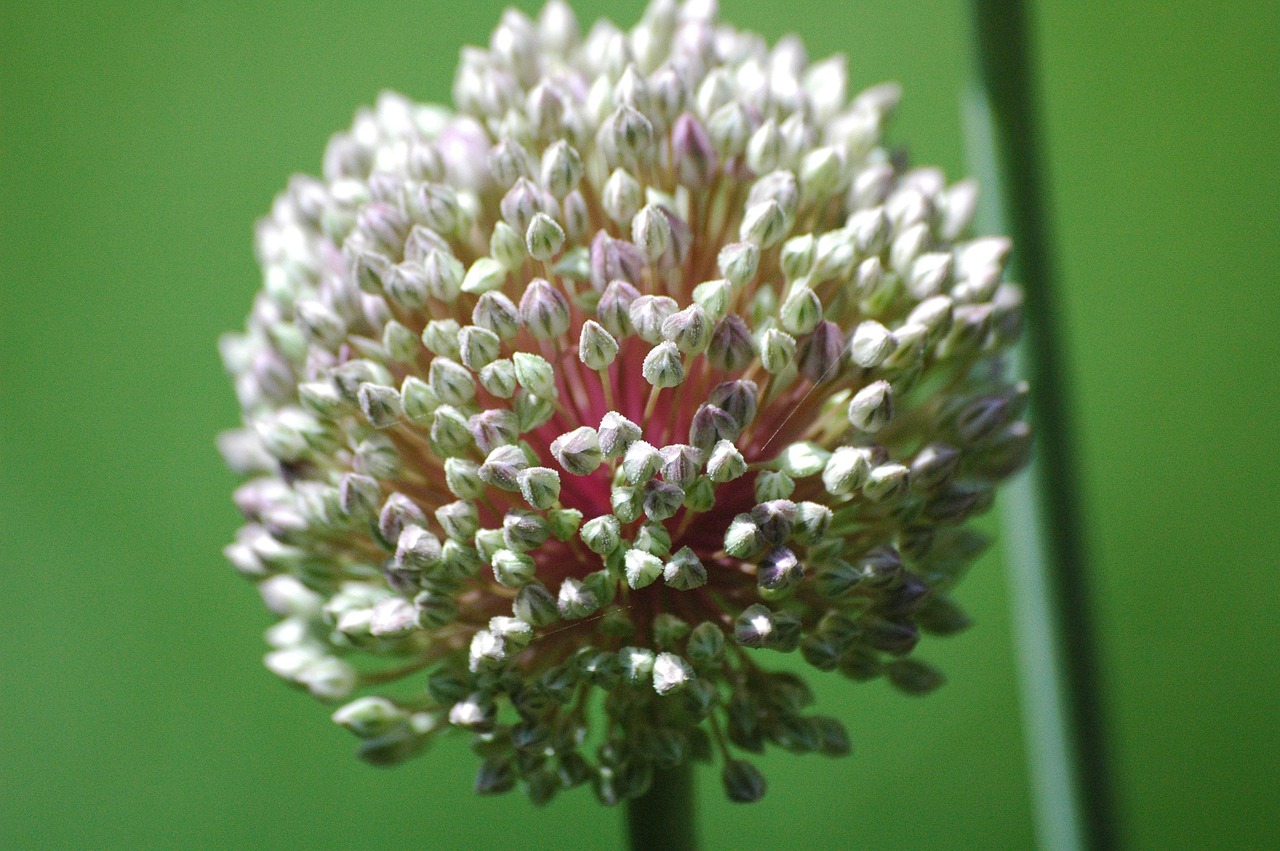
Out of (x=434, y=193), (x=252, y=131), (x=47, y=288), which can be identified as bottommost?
(x=434, y=193)

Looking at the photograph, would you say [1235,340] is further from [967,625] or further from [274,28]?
[274,28]

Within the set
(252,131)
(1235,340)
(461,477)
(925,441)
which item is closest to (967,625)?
(925,441)

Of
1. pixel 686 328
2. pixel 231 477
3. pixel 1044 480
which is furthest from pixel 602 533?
pixel 231 477

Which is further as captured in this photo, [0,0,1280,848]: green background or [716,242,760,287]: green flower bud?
[0,0,1280,848]: green background

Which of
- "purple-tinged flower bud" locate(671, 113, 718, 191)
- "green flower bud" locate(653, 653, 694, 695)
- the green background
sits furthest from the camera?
the green background

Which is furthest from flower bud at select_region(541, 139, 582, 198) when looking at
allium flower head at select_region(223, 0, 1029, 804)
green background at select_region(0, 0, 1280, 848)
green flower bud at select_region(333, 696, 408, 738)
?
green background at select_region(0, 0, 1280, 848)

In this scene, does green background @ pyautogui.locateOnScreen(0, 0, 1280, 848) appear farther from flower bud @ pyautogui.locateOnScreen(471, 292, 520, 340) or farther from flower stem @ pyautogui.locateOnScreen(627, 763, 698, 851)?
flower bud @ pyautogui.locateOnScreen(471, 292, 520, 340)
